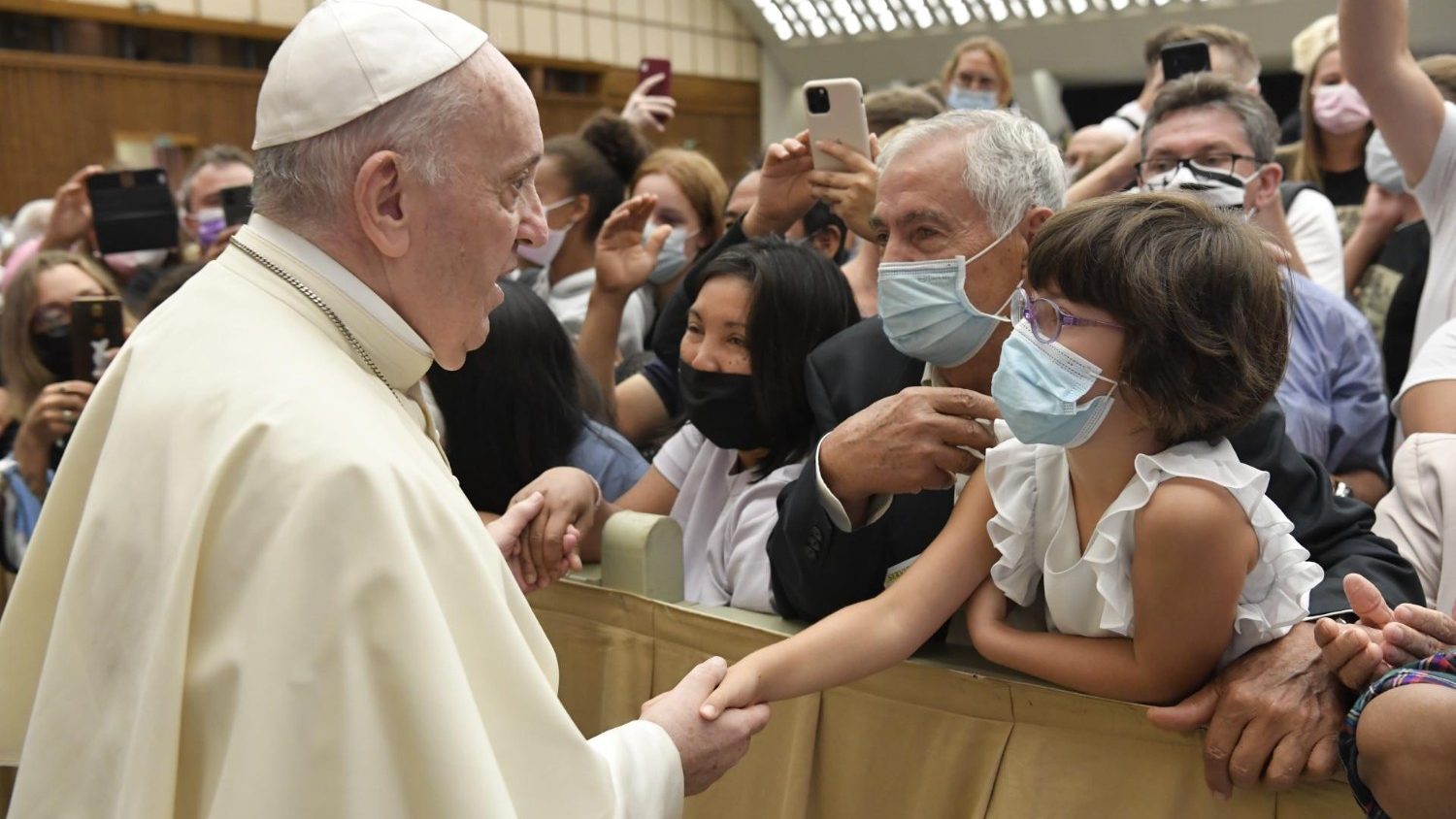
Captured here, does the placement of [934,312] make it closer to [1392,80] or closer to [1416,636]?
[1416,636]

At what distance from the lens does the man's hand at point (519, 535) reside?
7.65 feet

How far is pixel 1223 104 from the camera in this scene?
124 inches

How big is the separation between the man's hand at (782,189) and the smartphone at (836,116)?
8.2 inches

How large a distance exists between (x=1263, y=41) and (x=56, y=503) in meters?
10.4

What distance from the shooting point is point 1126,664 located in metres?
1.73

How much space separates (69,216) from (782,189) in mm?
3193

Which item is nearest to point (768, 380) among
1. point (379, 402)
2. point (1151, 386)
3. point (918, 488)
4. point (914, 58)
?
point (918, 488)

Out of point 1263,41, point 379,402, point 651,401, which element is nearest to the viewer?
point 379,402

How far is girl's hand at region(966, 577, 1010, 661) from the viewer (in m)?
1.87

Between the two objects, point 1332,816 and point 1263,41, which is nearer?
point 1332,816

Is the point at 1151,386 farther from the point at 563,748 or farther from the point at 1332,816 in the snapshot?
the point at 563,748

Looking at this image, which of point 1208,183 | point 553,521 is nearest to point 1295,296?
point 1208,183

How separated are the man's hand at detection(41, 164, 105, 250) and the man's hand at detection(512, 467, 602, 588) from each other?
10.8ft

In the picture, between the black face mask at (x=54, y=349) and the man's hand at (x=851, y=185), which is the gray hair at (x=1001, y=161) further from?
the black face mask at (x=54, y=349)
